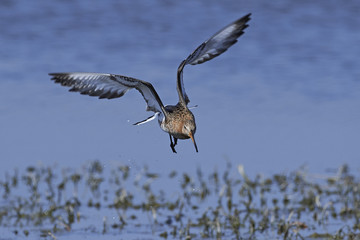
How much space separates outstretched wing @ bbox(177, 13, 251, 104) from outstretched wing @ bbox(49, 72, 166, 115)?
26cm

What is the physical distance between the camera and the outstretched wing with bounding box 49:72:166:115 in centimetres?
687

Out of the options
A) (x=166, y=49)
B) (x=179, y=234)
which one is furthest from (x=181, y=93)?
(x=166, y=49)

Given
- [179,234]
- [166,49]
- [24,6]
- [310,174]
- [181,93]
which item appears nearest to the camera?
[181,93]

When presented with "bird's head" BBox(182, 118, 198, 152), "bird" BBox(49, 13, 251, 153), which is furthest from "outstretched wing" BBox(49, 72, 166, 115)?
"bird's head" BBox(182, 118, 198, 152)

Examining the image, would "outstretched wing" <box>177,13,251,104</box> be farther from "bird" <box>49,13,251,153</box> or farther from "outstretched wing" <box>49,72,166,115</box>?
"outstretched wing" <box>49,72,166,115</box>

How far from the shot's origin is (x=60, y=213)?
9.42 m

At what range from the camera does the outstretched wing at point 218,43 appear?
7.20 metres

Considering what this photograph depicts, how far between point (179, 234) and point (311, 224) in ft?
4.48

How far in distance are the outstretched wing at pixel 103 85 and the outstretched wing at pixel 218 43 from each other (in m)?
0.26

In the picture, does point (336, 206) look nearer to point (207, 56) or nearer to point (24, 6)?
point (207, 56)

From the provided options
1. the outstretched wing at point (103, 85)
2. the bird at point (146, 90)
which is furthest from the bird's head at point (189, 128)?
the outstretched wing at point (103, 85)

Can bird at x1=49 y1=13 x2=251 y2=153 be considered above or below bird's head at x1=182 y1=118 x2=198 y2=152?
above

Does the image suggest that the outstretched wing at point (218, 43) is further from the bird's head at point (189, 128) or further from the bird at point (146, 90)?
the bird's head at point (189, 128)

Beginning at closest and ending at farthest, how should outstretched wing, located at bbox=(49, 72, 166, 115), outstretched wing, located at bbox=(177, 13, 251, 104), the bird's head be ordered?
outstretched wing, located at bbox=(49, 72, 166, 115) → the bird's head → outstretched wing, located at bbox=(177, 13, 251, 104)
